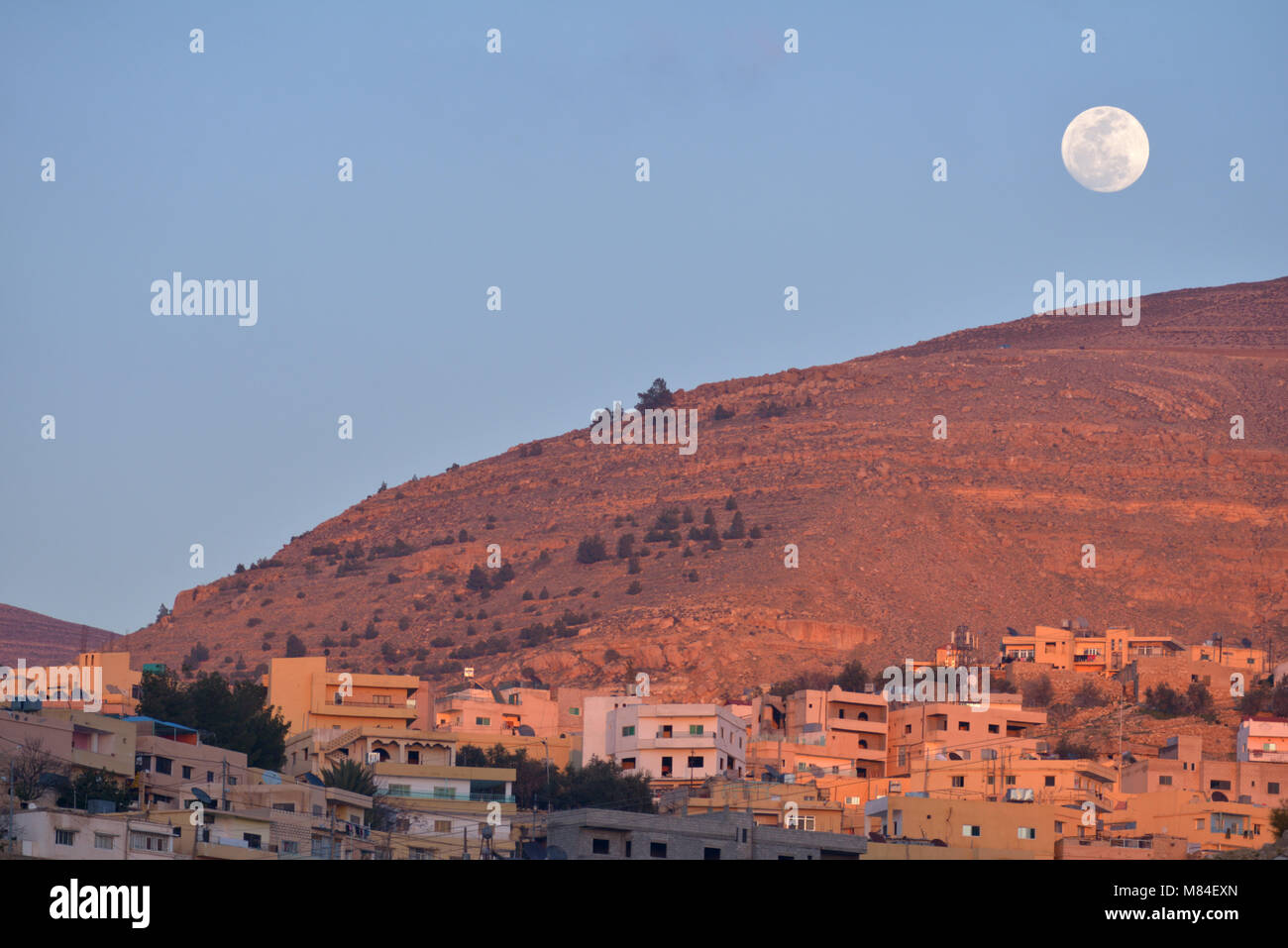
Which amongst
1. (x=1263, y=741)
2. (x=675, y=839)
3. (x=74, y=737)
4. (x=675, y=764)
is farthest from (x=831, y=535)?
(x=675, y=839)

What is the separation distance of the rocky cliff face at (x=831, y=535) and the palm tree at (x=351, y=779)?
103 feet

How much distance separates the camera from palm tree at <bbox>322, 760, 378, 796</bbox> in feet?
155

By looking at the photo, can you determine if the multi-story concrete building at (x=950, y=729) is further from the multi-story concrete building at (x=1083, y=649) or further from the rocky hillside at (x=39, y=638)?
the rocky hillside at (x=39, y=638)

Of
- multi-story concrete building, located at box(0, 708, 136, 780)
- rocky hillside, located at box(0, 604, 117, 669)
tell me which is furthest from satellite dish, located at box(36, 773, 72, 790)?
rocky hillside, located at box(0, 604, 117, 669)

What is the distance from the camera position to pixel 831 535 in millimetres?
96875

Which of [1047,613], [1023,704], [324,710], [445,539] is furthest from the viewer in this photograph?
[445,539]

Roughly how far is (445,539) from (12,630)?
3472cm

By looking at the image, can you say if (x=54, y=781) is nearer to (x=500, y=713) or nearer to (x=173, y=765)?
(x=173, y=765)

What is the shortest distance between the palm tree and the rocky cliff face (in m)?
31.3

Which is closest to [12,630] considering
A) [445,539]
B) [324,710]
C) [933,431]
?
[445,539]

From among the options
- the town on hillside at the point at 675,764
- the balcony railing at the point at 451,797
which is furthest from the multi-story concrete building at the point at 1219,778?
the balcony railing at the point at 451,797

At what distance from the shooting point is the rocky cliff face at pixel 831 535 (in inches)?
3479

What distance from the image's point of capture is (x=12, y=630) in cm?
13338
